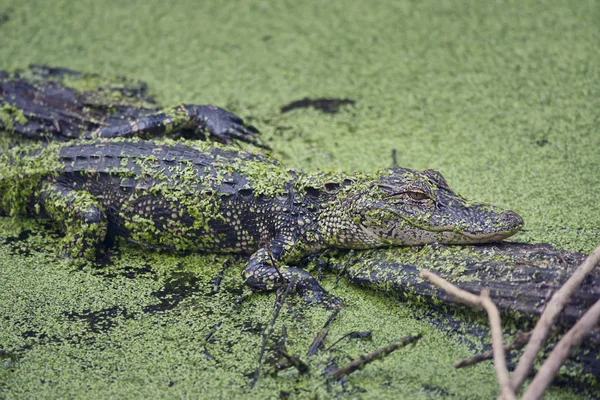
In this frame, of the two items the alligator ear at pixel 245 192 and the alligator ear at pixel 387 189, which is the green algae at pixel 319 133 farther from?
the alligator ear at pixel 387 189

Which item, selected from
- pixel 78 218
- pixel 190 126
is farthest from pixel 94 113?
pixel 78 218

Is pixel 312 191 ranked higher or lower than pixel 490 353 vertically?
higher

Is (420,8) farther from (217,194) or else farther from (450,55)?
(217,194)

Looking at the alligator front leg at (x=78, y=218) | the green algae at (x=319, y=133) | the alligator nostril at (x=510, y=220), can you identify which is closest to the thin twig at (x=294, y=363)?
the green algae at (x=319, y=133)

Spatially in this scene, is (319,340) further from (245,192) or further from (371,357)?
(245,192)

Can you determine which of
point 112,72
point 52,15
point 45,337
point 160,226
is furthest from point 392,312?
point 52,15

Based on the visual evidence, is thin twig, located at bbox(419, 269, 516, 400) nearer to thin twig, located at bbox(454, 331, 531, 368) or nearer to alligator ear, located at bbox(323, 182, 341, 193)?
thin twig, located at bbox(454, 331, 531, 368)
